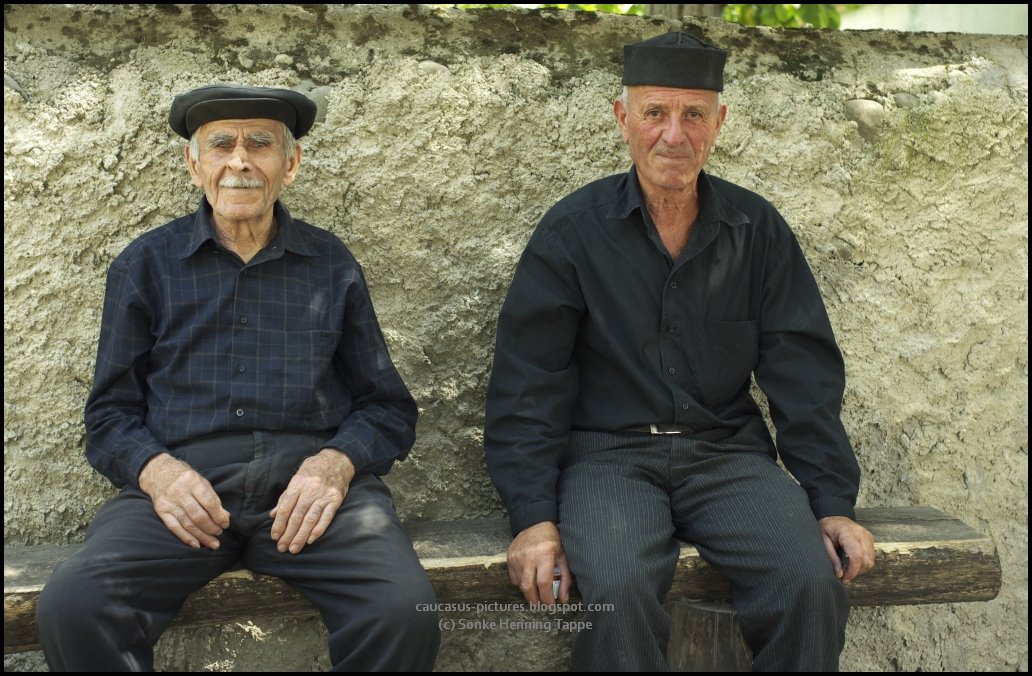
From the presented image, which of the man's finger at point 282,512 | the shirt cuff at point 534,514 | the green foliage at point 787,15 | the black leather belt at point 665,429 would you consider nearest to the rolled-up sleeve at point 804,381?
the black leather belt at point 665,429

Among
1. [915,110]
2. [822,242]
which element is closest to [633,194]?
[822,242]

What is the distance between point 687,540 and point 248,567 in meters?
1.04

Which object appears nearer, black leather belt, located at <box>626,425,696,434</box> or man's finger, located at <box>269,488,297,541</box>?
man's finger, located at <box>269,488,297,541</box>

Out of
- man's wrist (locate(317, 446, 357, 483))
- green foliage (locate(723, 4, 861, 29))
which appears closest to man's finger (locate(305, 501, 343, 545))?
man's wrist (locate(317, 446, 357, 483))

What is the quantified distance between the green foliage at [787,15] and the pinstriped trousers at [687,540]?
249 centimetres

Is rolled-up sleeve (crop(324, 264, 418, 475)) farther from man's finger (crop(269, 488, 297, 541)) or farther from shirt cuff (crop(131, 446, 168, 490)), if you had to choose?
shirt cuff (crop(131, 446, 168, 490))

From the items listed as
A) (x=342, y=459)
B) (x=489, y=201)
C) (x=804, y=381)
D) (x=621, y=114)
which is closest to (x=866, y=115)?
(x=621, y=114)

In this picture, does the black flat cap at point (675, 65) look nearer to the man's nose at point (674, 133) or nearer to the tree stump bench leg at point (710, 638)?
the man's nose at point (674, 133)

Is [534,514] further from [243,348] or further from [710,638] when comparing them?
[243,348]

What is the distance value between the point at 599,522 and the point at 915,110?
65.7 inches

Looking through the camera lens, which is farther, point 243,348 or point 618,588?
point 243,348

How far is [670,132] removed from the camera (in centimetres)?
258

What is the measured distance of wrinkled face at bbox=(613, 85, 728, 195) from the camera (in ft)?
8.49

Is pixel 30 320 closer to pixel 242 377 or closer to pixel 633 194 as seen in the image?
pixel 242 377
